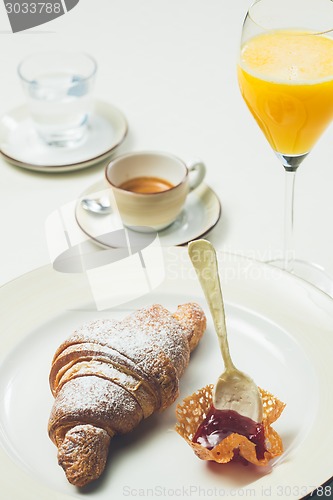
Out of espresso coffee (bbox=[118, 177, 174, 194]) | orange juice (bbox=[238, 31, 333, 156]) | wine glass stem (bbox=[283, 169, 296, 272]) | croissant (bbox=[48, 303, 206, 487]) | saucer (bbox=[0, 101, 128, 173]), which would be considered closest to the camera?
croissant (bbox=[48, 303, 206, 487])

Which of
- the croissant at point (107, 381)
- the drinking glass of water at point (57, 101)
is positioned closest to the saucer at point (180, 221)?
the drinking glass of water at point (57, 101)

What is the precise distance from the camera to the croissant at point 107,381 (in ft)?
3.53

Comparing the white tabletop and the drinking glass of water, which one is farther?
the drinking glass of water

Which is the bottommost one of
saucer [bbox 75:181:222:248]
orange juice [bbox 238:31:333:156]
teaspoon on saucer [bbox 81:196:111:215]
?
saucer [bbox 75:181:222:248]

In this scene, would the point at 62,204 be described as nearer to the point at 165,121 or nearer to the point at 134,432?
the point at 165,121

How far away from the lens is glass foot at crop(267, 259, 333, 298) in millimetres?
1580

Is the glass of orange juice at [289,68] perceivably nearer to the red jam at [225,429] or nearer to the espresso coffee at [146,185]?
the espresso coffee at [146,185]

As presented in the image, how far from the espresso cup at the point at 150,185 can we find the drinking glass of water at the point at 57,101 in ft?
1.01

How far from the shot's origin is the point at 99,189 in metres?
1.82

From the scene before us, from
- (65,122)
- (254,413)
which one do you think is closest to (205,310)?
(254,413)

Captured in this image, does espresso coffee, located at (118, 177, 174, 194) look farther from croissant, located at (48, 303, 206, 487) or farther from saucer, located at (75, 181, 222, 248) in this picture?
croissant, located at (48, 303, 206, 487)

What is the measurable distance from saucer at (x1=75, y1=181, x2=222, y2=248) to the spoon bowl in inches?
18.1

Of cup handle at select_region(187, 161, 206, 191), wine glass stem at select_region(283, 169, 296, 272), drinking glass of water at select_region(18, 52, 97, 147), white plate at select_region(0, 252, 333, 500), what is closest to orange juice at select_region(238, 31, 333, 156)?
wine glass stem at select_region(283, 169, 296, 272)

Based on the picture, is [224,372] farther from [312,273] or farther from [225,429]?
[312,273]
